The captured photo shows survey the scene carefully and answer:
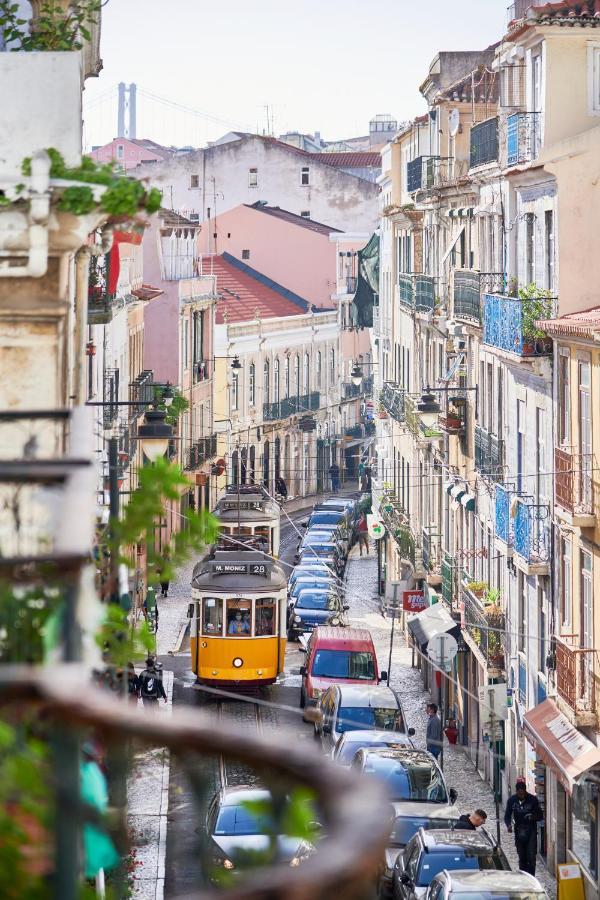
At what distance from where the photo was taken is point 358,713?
28.4m

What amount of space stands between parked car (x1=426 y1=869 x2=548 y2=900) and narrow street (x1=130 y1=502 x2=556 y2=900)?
2.53 meters

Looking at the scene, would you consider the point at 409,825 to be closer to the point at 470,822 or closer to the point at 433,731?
the point at 470,822

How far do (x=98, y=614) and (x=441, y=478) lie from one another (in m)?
33.4

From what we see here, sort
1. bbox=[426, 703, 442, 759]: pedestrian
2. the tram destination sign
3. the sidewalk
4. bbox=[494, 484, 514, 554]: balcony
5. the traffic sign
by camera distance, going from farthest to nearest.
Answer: the tram destination sign < the traffic sign < bbox=[426, 703, 442, 759]: pedestrian < the sidewalk < bbox=[494, 484, 514, 554]: balcony

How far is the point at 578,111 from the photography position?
25.4 metres

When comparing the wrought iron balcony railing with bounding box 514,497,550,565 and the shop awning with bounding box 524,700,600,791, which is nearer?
the shop awning with bounding box 524,700,600,791

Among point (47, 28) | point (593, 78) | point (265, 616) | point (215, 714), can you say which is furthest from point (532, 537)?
point (47, 28)

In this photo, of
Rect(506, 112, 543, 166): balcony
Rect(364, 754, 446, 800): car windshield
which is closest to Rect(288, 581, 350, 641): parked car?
Rect(506, 112, 543, 166): balcony

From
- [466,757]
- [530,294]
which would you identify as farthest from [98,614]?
[466,757]

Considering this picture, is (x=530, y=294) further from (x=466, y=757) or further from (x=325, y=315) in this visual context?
(x=325, y=315)

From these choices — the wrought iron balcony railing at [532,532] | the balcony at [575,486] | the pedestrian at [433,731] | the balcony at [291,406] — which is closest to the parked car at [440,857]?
the balcony at [575,486]

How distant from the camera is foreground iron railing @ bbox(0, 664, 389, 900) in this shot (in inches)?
105

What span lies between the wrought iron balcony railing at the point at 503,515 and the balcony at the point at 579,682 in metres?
4.83

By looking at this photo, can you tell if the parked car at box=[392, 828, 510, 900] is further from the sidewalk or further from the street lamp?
the street lamp
